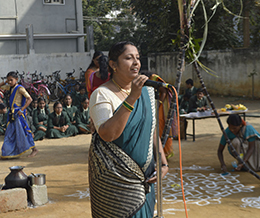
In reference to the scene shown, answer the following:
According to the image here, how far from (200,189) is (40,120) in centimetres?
620

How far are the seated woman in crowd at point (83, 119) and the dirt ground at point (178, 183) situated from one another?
4.72 ft

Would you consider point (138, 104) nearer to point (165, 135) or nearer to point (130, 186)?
point (130, 186)

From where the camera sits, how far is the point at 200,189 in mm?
5191

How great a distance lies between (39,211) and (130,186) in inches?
110

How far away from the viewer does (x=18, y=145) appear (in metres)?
7.47

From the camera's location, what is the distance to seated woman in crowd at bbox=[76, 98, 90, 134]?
1015cm

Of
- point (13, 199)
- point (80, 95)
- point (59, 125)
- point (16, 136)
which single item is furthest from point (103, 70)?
point (80, 95)

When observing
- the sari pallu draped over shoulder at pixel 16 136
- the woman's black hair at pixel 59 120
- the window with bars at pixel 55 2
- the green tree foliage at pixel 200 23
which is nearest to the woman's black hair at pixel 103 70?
the sari pallu draped over shoulder at pixel 16 136

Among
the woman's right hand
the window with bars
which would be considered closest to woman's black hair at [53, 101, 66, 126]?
the woman's right hand

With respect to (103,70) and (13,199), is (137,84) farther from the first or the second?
(13,199)

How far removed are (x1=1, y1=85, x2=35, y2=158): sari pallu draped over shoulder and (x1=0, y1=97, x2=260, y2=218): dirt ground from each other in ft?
0.66

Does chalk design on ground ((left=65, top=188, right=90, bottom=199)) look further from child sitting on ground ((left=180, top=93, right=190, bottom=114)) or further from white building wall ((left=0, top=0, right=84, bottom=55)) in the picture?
white building wall ((left=0, top=0, right=84, bottom=55))

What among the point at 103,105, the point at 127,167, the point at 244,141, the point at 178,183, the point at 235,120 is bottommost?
the point at 178,183

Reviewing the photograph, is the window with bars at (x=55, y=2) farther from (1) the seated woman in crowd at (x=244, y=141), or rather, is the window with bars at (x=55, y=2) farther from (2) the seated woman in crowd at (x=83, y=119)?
(1) the seated woman in crowd at (x=244, y=141)
